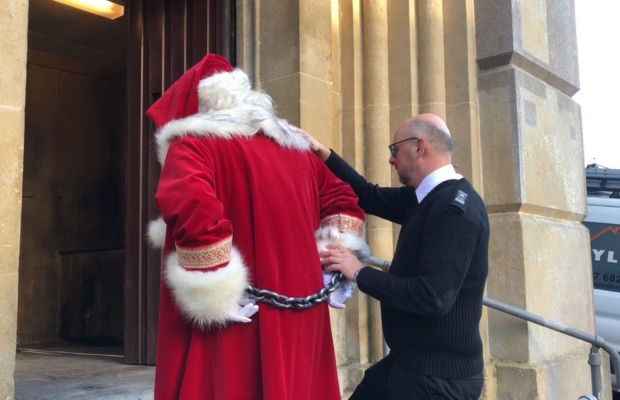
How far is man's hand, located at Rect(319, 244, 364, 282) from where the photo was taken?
2461 millimetres

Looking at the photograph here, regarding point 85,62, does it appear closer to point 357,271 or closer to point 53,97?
point 53,97

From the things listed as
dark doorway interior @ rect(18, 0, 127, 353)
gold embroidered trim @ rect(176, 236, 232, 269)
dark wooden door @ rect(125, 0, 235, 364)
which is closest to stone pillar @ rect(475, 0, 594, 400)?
dark wooden door @ rect(125, 0, 235, 364)

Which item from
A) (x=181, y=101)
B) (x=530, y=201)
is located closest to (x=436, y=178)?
(x=181, y=101)

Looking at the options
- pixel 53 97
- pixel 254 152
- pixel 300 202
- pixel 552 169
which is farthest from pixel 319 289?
pixel 53 97

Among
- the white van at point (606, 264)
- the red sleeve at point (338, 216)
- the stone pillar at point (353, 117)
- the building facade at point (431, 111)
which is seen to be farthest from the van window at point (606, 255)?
the red sleeve at point (338, 216)

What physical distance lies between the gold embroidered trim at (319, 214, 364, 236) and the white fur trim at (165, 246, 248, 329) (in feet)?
1.73

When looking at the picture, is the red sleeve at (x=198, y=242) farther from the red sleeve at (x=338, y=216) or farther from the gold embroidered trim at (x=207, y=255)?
the red sleeve at (x=338, y=216)

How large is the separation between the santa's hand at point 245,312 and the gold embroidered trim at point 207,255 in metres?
0.19

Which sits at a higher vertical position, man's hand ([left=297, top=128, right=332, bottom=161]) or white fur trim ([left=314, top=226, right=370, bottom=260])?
man's hand ([left=297, top=128, right=332, bottom=161])

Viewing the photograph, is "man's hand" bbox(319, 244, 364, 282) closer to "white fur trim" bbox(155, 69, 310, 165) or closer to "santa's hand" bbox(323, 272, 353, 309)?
"santa's hand" bbox(323, 272, 353, 309)

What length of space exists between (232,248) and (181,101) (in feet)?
2.05

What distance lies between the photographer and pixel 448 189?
2359mm

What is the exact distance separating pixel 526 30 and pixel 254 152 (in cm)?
294

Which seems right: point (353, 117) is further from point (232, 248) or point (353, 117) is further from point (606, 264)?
point (606, 264)
